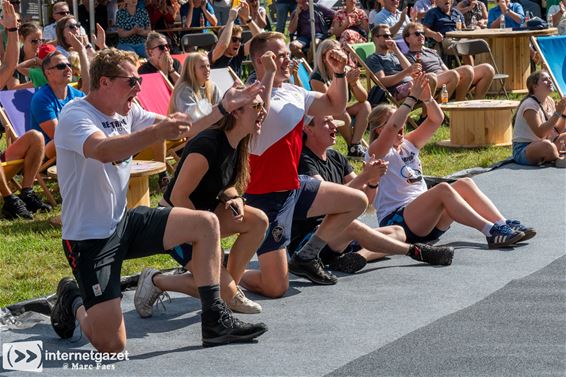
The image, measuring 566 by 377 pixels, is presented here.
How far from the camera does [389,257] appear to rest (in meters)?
7.02

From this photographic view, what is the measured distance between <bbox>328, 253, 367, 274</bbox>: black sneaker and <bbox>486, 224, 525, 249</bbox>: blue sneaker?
96 centimetres

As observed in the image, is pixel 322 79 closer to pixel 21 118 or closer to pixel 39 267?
pixel 21 118

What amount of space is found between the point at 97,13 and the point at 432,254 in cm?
1019

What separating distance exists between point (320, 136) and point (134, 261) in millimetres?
1499

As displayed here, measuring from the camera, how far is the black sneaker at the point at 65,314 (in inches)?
209

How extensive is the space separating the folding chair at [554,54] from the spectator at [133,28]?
5.27 metres

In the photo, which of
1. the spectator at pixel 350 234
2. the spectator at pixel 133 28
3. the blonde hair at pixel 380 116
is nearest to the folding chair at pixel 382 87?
the spectator at pixel 133 28

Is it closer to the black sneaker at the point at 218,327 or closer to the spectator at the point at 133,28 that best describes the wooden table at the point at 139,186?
the black sneaker at the point at 218,327

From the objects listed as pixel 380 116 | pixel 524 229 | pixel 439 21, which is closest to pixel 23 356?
pixel 380 116

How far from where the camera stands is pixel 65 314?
17.4 ft

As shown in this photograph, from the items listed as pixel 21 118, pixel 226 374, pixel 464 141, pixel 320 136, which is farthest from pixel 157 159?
pixel 226 374

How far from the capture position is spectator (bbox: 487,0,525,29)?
17.5 m

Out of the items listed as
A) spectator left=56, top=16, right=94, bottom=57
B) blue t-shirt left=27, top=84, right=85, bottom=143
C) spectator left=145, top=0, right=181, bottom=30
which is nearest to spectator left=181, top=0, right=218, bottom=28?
spectator left=145, top=0, right=181, bottom=30

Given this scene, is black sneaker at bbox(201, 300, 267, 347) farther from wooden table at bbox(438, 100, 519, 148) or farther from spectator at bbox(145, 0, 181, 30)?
spectator at bbox(145, 0, 181, 30)
